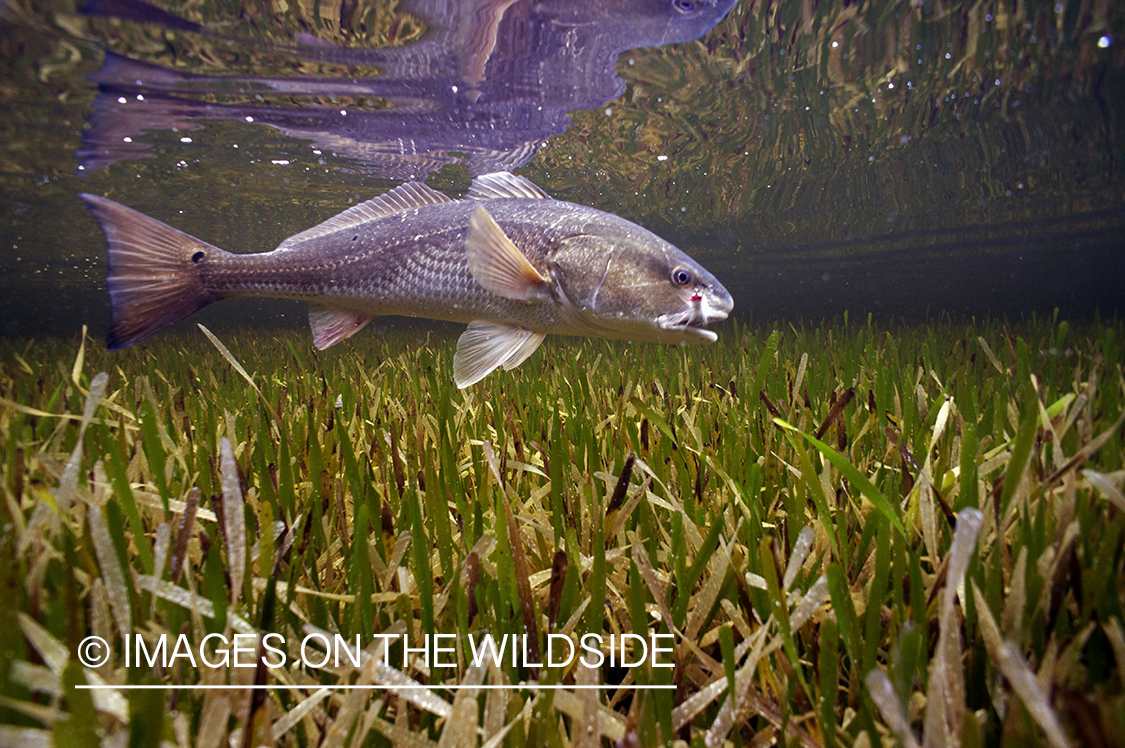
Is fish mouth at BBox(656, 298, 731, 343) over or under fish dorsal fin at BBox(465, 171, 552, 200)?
under

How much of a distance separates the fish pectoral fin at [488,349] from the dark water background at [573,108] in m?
7.78

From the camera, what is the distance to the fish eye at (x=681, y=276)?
3.32m

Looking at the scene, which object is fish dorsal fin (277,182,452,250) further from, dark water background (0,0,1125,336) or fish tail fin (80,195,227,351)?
dark water background (0,0,1125,336)

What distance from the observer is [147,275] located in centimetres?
343

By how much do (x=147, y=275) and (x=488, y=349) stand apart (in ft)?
7.31

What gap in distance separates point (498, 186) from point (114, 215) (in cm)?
237

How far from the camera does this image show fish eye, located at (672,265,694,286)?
332 cm

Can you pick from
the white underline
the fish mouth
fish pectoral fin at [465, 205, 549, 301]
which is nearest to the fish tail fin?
fish pectoral fin at [465, 205, 549, 301]

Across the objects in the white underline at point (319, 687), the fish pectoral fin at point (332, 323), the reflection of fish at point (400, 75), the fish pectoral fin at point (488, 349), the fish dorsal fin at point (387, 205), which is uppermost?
the reflection of fish at point (400, 75)

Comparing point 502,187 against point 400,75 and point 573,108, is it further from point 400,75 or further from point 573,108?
point 573,108

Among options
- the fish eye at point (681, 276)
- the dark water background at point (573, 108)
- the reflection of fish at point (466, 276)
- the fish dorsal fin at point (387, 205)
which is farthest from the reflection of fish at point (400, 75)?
the fish eye at point (681, 276)

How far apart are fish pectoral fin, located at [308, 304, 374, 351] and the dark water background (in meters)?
7.38

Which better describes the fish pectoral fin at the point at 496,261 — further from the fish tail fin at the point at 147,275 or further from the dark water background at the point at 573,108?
the dark water background at the point at 573,108

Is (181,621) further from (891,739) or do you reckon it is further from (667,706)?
(891,739)
